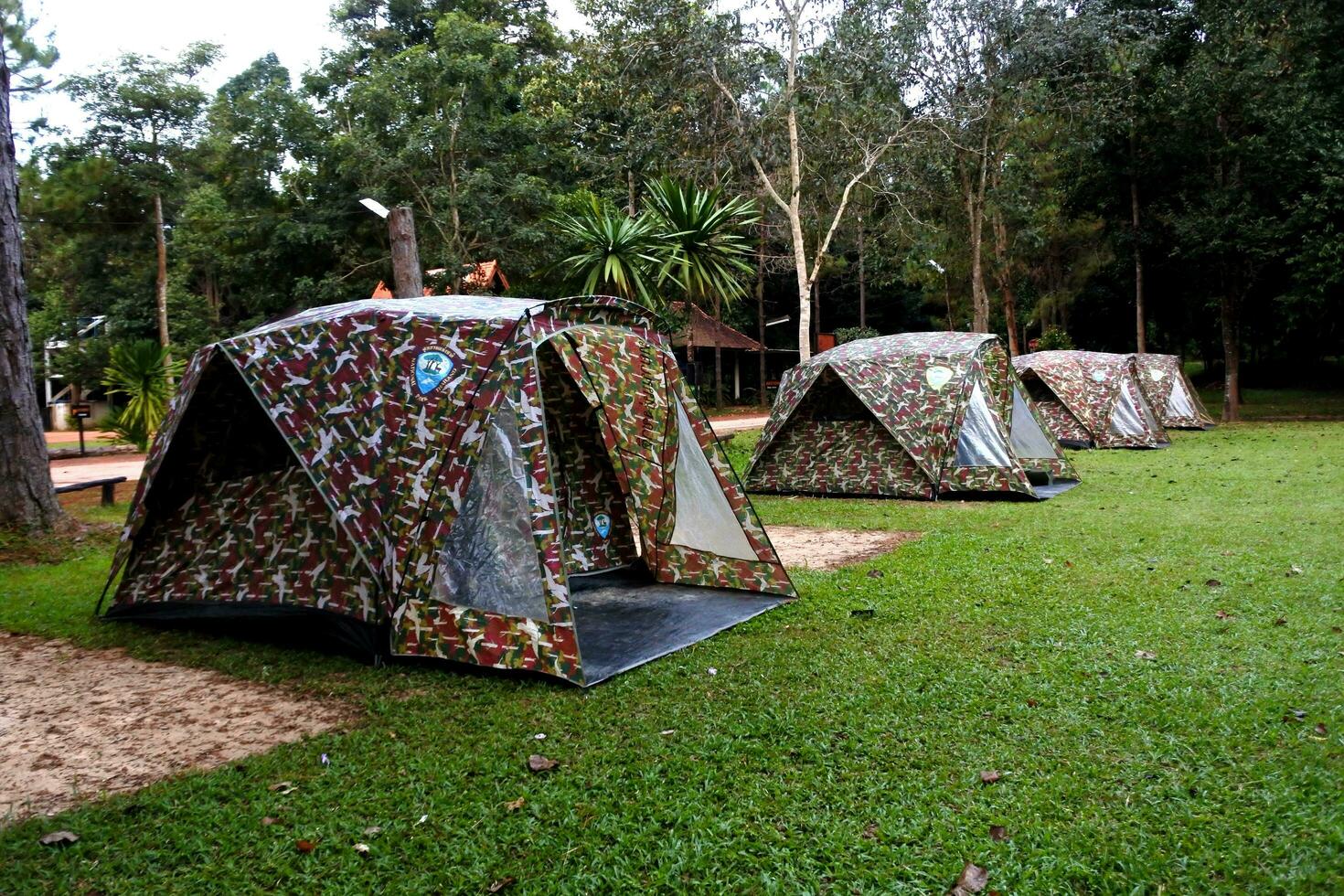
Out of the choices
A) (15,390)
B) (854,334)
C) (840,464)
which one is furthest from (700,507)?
(854,334)

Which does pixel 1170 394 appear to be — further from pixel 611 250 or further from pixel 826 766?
pixel 826 766

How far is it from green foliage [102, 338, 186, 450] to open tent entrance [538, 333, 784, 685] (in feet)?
25.9

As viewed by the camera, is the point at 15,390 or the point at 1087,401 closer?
the point at 15,390

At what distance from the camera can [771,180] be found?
18.9m

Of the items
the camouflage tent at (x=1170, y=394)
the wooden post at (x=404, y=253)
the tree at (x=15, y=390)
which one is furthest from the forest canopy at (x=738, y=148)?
the tree at (x=15, y=390)

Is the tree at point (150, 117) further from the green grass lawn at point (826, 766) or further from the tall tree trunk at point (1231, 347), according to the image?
the tall tree trunk at point (1231, 347)

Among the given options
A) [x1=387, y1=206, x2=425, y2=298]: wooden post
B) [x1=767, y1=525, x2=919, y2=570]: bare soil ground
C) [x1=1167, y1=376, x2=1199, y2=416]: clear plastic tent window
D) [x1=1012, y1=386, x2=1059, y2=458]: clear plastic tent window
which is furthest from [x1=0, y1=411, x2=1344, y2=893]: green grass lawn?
[x1=1167, y1=376, x2=1199, y2=416]: clear plastic tent window

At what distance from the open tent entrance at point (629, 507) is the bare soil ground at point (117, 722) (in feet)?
5.48

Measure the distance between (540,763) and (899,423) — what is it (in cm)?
787

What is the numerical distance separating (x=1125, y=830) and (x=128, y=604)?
17.8 feet

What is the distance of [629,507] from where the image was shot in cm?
671

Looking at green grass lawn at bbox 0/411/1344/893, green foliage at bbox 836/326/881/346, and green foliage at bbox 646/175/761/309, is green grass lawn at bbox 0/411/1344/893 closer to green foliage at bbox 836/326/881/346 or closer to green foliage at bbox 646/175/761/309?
green foliage at bbox 646/175/761/309

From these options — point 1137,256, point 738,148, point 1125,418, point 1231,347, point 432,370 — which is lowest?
point 1125,418

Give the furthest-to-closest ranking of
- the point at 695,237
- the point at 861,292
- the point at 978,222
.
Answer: the point at 861,292, the point at 978,222, the point at 695,237
